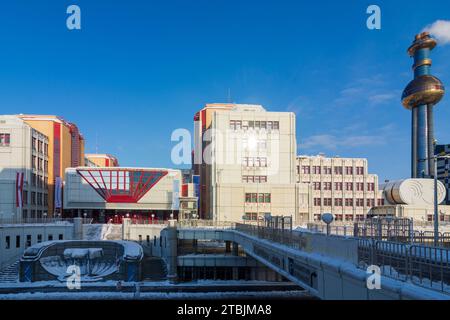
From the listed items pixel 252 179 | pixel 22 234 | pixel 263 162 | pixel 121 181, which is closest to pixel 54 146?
pixel 121 181

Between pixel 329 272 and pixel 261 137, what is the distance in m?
50.3

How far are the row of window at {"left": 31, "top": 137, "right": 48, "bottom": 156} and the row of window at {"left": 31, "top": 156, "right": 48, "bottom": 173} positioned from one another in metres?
1.53

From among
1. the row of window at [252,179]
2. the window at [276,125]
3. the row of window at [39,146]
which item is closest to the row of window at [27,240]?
the row of window at [39,146]

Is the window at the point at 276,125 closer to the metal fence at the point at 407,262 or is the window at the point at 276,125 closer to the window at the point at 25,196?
the window at the point at 25,196

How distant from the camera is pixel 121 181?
229 ft

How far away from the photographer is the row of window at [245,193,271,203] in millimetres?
58188

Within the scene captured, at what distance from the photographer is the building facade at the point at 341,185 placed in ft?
235

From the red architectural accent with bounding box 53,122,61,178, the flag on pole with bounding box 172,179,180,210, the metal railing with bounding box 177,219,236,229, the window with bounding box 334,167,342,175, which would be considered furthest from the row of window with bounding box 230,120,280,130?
the red architectural accent with bounding box 53,122,61,178

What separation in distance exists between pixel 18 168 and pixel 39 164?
27.3 feet

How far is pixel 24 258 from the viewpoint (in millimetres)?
38812

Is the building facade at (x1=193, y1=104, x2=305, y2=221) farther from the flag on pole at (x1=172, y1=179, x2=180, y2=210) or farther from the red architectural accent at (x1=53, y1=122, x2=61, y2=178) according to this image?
the red architectural accent at (x1=53, y1=122, x2=61, y2=178)

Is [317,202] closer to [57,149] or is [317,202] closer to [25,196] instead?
[25,196]

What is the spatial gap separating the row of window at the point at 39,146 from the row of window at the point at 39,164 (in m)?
1.53
